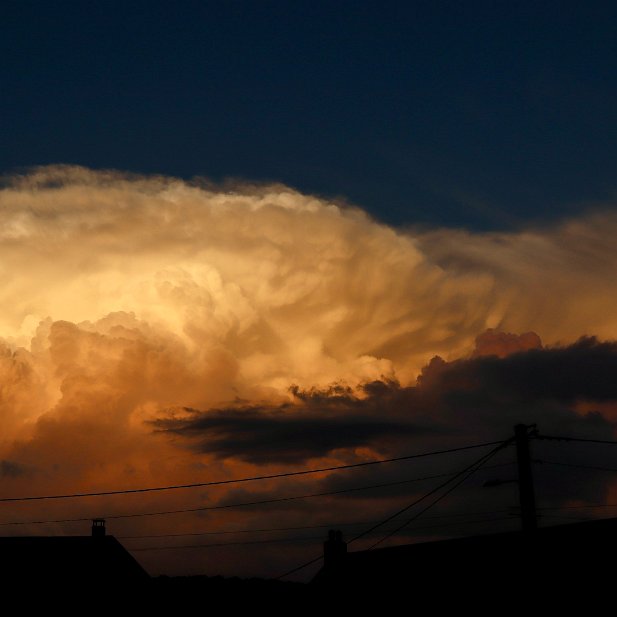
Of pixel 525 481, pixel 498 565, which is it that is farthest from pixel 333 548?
pixel 525 481

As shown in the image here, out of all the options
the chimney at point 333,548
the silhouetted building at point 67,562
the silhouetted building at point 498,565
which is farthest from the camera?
the silhouetted building at point 67,562

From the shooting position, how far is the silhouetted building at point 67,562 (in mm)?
56281

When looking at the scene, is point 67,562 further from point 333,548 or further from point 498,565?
point 498,565

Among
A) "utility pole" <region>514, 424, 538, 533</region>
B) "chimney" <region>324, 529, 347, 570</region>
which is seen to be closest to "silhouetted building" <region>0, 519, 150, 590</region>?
"chimney" <region>324, 529, 347, 570</region>

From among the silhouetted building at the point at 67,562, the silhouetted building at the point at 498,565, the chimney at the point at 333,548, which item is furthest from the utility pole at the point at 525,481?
the silhouetted building at the point at 67,562

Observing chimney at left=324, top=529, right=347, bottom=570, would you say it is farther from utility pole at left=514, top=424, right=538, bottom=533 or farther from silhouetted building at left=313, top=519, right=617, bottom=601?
utility pole at left=514, top=424, right=538, bottom=533

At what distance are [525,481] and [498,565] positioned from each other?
4.65 meters

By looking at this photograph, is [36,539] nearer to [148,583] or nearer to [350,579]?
[148,583]

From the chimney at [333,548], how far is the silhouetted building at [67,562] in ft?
54.4

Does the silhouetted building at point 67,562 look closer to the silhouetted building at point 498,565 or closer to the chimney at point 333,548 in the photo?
the chimney at point 333,548

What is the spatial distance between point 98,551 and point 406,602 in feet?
93.4

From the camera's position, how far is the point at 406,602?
38.8m

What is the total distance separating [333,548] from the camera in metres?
51.4

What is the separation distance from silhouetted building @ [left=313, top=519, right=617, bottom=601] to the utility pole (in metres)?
0.48
